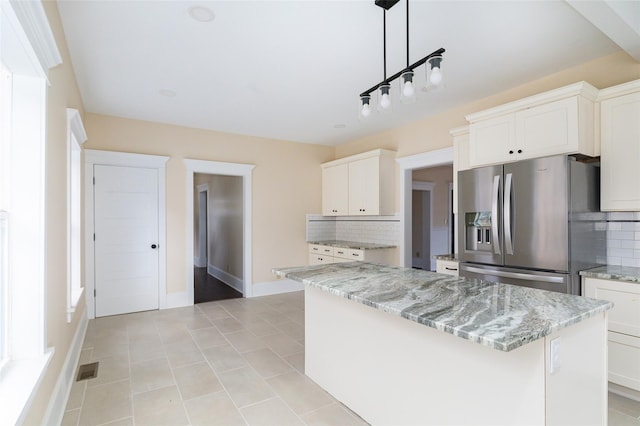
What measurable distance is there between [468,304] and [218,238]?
6234mm

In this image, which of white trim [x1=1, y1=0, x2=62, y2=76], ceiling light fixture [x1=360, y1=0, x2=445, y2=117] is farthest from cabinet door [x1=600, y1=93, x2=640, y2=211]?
white trim [x1=1, y1=0, x2=62, y2=76]

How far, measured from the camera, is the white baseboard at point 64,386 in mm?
1929

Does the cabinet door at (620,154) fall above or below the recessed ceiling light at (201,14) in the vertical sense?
below

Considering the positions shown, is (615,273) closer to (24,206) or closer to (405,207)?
(405,207)

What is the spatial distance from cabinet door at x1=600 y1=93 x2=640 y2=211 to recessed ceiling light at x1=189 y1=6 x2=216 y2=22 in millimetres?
3083

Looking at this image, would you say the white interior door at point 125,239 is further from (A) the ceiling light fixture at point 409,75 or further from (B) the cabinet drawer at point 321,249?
(A) the ceiling light fixture at point 409,75

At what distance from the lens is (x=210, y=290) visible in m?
5.93

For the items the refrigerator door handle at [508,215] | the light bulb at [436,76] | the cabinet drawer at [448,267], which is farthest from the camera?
the cabinet drawer at [448,267]

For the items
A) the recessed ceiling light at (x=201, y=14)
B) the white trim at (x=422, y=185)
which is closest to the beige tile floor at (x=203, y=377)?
the recessed ceiling light at (x=201, y=14)

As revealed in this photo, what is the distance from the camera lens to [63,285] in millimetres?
2406

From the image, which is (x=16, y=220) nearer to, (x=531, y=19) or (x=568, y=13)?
(x=531, y=19)

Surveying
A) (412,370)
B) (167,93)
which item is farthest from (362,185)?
(412,370)

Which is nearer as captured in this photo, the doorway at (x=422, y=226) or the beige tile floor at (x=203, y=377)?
the beige tile floor at (x=203, y=377)

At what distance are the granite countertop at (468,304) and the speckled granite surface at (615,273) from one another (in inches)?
42.3
